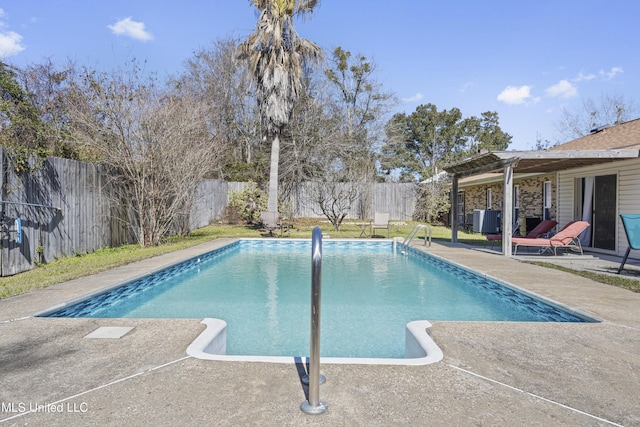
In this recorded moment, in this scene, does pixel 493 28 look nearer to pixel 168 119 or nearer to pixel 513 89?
pixel 168 119

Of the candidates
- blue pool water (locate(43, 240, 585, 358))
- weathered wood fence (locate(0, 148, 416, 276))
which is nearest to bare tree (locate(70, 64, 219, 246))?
weathered wood fence (locate(0, 148, 416, 276))

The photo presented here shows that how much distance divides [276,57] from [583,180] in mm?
11191

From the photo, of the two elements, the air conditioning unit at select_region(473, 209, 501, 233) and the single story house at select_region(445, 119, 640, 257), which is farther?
the air conditioning unit at select_region(473, 209, 501, 233)

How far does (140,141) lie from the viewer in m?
9.15

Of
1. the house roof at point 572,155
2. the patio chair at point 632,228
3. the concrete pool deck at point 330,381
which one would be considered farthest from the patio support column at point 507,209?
the concrete pool deck at point 330,381

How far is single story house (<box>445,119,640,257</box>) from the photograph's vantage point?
8.42m

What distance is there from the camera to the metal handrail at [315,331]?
198cm

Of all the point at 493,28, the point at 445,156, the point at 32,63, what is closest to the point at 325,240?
the point at 493,28

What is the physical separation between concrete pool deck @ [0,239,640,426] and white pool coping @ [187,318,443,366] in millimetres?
79

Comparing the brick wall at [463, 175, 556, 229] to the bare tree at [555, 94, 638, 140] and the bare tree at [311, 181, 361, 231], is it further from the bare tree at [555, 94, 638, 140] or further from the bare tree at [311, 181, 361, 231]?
the bare tree at [555, 94, 638, 140]

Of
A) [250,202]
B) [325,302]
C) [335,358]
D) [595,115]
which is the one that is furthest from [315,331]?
[595,115]

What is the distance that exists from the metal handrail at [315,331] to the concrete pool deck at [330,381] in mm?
57

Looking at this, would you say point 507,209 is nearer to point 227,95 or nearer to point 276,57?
point 276,57

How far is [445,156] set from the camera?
30.7 m
